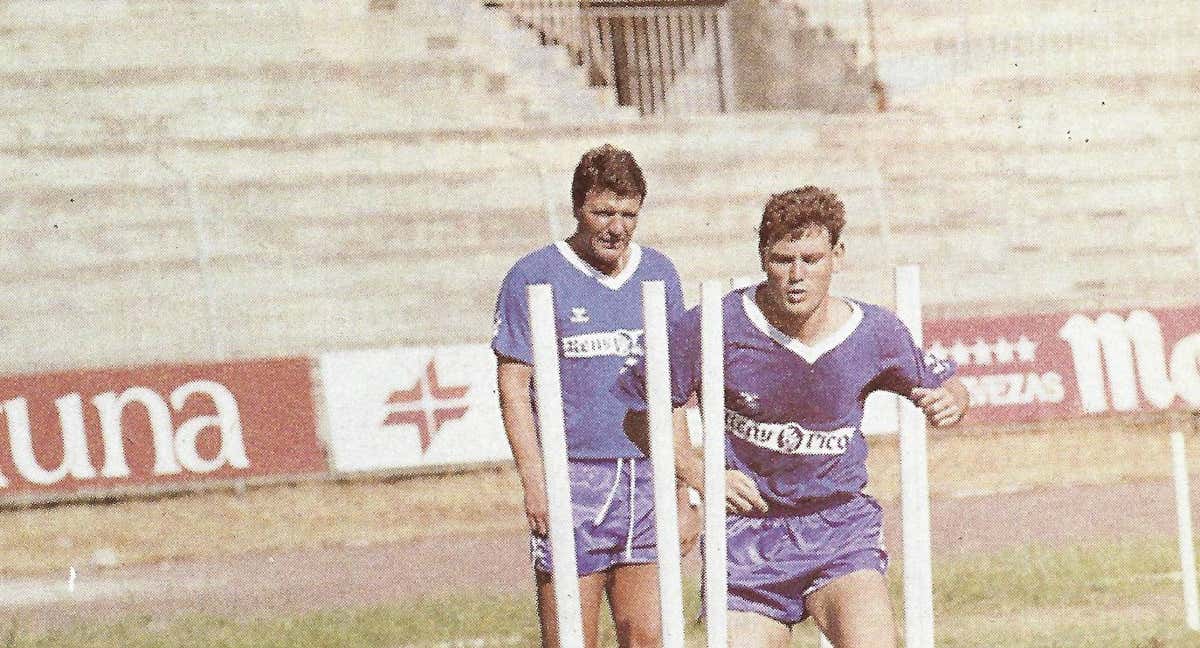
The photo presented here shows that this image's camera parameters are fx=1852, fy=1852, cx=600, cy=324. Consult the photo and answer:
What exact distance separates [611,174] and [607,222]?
23cm

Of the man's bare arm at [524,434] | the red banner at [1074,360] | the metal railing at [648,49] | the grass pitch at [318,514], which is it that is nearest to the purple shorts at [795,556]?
the man's bare arm at [524,434]

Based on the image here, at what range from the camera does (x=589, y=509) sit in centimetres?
610

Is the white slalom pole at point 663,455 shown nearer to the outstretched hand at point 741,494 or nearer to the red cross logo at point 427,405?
the outstretched hand at point 741,494

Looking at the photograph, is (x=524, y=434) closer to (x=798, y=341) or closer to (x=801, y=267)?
(x=798, y=341)

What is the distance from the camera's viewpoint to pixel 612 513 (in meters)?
6.10

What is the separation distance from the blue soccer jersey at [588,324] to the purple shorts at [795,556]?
27.8 inches

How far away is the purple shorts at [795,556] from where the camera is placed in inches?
217

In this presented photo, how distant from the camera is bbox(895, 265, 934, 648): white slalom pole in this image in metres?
4.73

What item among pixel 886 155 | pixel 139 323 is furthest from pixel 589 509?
pixel 886 155

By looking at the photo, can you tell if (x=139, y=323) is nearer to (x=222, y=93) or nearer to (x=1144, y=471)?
(x=222, y=93)

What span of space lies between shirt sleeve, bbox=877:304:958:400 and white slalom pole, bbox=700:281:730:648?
3.42ft

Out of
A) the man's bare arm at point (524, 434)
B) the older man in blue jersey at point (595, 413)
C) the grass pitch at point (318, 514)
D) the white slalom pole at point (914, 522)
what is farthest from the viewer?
the grass pitch at point (318, 514)

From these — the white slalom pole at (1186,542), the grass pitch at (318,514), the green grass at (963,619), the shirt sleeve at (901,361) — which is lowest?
the grass pitch at (318,514)

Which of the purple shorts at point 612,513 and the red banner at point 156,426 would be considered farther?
the red banner at point 156,426
